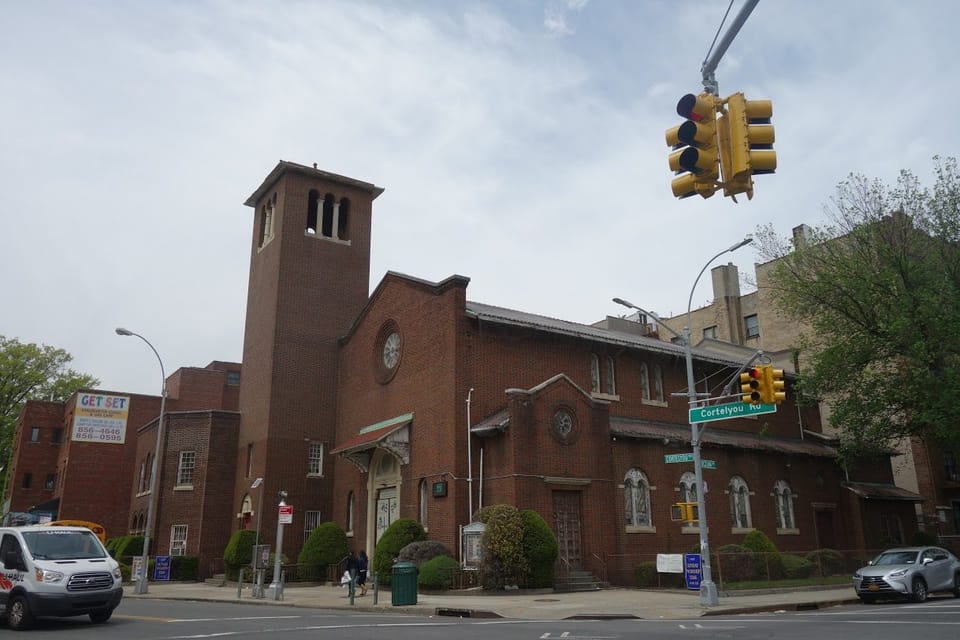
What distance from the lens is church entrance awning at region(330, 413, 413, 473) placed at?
31344mm

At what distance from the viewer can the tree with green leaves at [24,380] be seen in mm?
66312

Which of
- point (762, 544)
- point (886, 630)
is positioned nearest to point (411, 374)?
point (762, 544)

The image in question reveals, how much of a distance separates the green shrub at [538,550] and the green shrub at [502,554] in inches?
8.1

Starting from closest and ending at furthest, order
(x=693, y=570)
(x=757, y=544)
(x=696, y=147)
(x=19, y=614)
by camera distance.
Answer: (x=696, y=147) → (x=19, y=614) → (x=693, y=570) → (x=757, y=544)

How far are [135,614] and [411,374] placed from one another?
15733 mm

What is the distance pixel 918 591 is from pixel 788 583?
19.3 feet

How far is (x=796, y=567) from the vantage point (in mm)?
28562

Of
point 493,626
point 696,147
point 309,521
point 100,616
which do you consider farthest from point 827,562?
point 696,147

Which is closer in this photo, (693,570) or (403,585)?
(403,585)

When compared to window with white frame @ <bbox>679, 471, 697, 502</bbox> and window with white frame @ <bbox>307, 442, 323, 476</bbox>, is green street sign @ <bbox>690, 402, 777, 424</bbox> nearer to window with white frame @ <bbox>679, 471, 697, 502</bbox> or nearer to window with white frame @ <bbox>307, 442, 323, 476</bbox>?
window with white frame @ <bbox>679, 471, 697, 502</bbox>

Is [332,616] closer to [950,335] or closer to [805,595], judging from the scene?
[805,595]

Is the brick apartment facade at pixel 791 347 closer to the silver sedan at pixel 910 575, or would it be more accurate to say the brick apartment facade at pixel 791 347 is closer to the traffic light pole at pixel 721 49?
the silver sedan at pixel 910 575

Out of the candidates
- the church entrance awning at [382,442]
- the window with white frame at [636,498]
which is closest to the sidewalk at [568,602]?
the window with white frame at [636,498]

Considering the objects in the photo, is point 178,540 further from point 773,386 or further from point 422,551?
point 773,386
